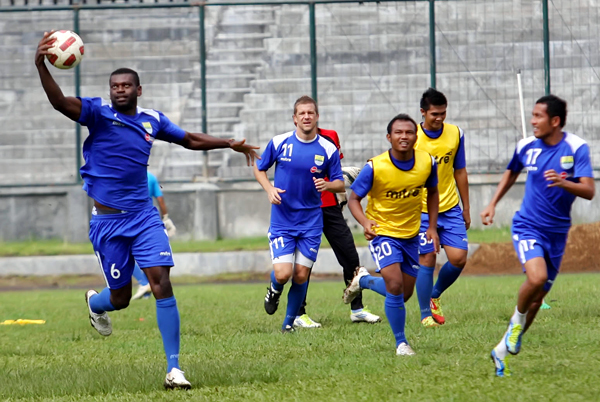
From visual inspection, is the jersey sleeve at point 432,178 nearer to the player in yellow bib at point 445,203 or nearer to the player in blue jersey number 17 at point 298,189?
the player in blue jersey number 17 at point 298,189

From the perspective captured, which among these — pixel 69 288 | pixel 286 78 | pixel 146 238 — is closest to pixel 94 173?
pixel 146 238

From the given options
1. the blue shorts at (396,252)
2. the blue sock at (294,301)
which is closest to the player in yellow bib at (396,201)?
the blue shorts at (396,252)

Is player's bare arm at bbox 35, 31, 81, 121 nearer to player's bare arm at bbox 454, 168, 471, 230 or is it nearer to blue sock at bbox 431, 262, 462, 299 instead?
player's bare arm at bbox 454, 168, 471, 230

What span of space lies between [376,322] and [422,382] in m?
4.02

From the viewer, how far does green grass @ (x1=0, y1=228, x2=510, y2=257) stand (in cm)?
2017

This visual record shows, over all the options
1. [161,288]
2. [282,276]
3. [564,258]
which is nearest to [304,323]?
[282,276]

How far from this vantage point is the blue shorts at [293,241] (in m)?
9.79

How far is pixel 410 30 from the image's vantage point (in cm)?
2183

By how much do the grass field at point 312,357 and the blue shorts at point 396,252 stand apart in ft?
2.22

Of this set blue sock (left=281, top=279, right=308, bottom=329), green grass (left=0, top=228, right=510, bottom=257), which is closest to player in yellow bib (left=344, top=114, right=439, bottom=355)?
blue sock (left=281, top=279, right=308, bottom=329)

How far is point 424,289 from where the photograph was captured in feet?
33.1

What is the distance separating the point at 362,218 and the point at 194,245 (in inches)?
512

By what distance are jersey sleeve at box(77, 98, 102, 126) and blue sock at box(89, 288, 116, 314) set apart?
1653 millimetres

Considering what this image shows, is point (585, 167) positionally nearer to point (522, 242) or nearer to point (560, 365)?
point (522, 242)
